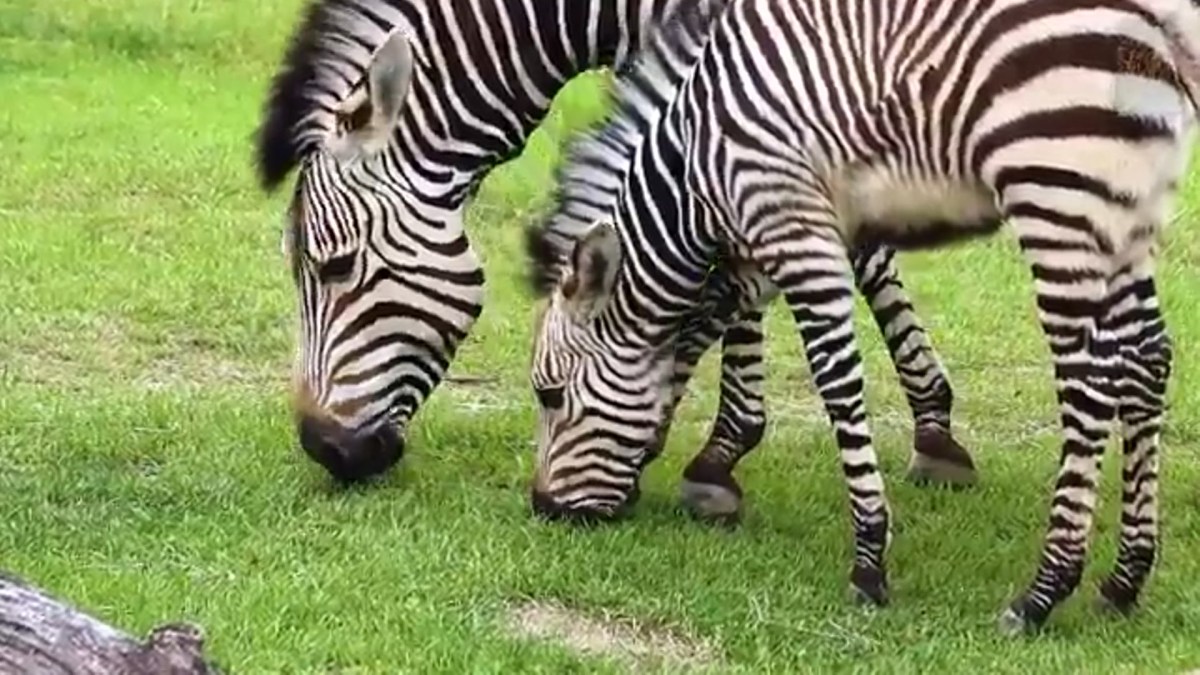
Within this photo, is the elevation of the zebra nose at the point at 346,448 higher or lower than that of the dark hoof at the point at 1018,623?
lower

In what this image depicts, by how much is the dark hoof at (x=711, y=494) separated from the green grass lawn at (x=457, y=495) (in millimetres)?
66

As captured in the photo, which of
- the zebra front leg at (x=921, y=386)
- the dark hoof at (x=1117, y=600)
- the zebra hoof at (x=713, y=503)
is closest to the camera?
the dark hoof at (x=1117, y=600)

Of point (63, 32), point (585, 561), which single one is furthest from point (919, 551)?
point (63, 32)

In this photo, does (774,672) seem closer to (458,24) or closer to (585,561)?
(585,561)

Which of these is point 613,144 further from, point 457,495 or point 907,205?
point 457,495

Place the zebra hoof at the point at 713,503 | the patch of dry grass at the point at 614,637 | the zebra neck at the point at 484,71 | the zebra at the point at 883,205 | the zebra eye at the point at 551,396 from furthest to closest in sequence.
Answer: the zebra neck at the point at 484,71 → the zebra hoof at the point at 713,503 → the zebra eye at the point at 551,396 → the zebra at the point at 883,205 → the patch of dry grass at the point at 614,637

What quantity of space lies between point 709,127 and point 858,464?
3.52 ft

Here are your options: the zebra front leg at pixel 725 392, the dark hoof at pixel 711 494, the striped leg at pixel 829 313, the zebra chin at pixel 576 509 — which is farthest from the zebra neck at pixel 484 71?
the striped leg at pixel 829 313

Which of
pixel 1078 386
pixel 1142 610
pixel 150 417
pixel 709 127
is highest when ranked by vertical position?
pixel 709 127

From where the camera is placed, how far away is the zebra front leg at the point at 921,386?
7227mm

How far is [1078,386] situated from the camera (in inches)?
221

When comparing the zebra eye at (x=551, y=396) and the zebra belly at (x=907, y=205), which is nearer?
the zebra belly at (x=907, y=205)

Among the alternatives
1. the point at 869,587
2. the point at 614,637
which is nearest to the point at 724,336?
the point at 869,587

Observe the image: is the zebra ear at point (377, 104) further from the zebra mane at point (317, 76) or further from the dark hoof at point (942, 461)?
the dark hoof at point (942, 461)
